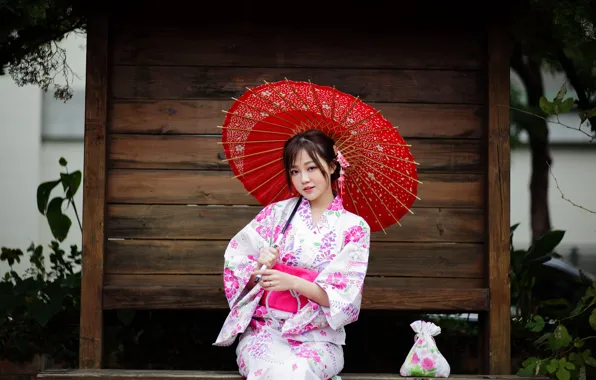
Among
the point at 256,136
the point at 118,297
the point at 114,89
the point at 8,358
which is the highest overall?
the point at 114,89

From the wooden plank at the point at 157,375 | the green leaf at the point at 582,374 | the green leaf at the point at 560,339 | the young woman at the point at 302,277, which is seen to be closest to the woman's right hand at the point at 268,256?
the young woman at the point at 302,277

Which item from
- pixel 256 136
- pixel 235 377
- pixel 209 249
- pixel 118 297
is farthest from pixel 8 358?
pixel 256 136

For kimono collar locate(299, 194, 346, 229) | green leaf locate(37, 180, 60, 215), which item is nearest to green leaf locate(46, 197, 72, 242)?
green leaf locate(37, 180, 60, 215)

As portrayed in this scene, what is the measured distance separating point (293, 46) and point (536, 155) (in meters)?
3.44

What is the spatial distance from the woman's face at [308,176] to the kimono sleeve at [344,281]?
26 cm

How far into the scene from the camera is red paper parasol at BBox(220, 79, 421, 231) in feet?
11.4

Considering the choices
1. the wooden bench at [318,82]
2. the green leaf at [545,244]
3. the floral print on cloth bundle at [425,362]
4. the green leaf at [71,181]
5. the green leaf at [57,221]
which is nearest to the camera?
the floral print on cloth bundle at [425,362]

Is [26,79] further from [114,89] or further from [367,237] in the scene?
[367,237]

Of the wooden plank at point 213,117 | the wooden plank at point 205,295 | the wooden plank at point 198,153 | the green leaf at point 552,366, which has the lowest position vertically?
the green leaf at point 552,366

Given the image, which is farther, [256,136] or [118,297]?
[118,297]

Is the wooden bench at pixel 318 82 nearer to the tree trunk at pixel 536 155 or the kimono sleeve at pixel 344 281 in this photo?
the kimono sleeve at pixel 344 281

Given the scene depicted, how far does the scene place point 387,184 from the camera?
3.54 meters

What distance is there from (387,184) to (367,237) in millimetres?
252

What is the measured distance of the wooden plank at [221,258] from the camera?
429 cm
